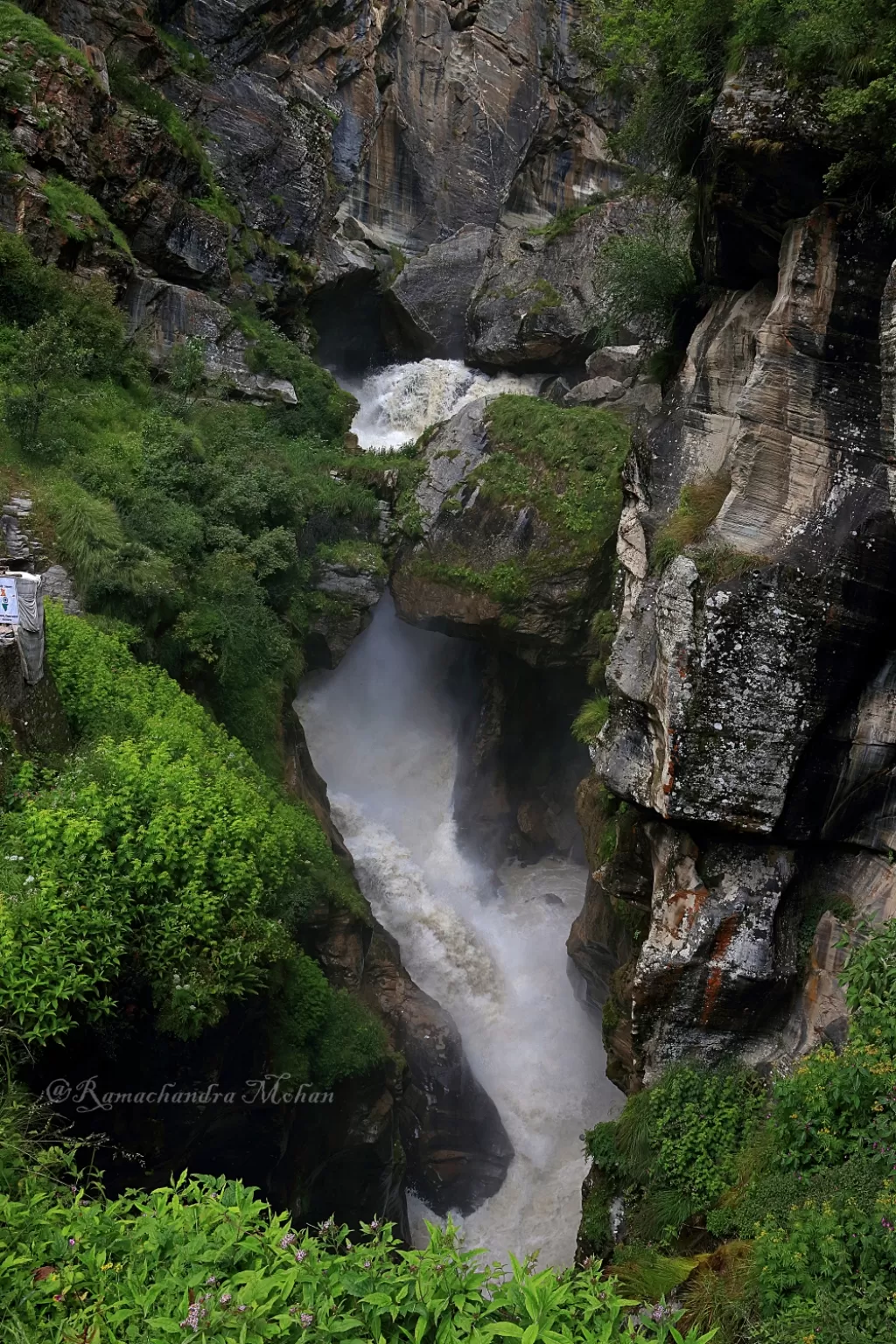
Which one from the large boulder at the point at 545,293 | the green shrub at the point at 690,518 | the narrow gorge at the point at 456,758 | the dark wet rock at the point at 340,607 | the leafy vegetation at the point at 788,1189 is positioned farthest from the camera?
the large boulder at the point at 545,293

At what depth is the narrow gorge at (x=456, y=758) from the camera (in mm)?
6012

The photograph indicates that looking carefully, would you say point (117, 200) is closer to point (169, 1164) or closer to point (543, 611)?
point (543, 611)

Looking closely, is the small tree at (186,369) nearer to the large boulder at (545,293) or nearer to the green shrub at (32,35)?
the green shrub at (32,35)

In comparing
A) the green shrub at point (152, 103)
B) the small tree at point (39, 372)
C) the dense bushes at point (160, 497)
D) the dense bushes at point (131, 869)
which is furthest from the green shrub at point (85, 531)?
the green shrub at point (152, 103)

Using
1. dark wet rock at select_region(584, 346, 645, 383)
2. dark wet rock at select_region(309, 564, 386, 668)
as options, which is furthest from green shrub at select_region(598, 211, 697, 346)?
dark wet rock at select_region(584, 346, 645, 383)

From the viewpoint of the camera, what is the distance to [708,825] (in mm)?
9539

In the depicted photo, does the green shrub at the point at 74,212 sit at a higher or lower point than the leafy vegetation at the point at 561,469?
higher

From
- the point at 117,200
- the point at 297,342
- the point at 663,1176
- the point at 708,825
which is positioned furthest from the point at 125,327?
the point at 663,1176

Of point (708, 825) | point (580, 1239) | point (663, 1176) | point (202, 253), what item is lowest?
point (580, 1239)

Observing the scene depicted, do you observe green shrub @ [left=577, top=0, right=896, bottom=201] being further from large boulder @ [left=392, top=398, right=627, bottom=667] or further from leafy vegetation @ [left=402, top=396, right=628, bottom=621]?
large boulder @ [left=392, top=398, right=627, bottom=667]

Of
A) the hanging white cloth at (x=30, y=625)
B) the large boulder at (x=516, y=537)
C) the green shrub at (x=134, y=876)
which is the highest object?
the large boulder at (x=516, y=537)

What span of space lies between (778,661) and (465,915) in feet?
34.1

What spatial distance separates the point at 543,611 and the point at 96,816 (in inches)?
424

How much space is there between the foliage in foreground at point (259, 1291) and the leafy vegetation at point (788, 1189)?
1913 mm
